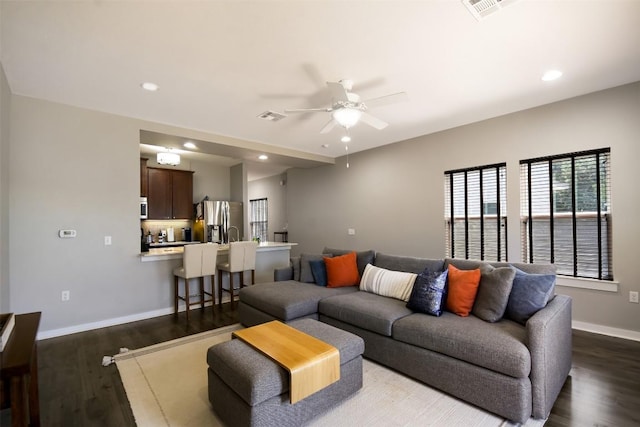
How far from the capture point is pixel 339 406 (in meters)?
2.14

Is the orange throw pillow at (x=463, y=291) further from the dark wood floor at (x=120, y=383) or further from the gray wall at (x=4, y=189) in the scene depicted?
the gray wall at (x=4, y=189)

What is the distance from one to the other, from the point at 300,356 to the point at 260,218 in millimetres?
8685

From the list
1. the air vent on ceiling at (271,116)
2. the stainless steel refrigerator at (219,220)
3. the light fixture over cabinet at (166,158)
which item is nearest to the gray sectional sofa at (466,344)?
the air vent on ceiling at (271,116)

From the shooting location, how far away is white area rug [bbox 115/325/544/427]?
199 cm

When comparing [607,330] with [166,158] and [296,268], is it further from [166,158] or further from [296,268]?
[166,158]

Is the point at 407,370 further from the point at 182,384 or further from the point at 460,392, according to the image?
the point at 182,384

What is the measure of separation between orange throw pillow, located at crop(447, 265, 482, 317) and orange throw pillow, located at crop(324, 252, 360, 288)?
Result: 1.37 metres

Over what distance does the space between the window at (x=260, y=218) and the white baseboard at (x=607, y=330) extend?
317 inches

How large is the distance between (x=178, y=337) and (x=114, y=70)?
2856mm

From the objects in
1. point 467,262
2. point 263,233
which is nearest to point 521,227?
point 467,262

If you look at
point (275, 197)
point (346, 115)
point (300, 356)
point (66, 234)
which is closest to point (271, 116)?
point (346, 115)

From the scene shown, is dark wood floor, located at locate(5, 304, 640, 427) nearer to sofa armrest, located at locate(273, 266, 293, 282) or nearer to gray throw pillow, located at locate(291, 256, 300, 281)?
sofa armrest, located at locate(273, 266, 293, 282)

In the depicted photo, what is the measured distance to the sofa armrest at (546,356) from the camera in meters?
1.95

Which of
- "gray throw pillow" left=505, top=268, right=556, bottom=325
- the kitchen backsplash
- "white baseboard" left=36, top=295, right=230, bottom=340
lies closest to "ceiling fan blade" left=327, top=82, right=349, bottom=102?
"gray throw pillow" left=505, top=268, right=556, bottom=325
